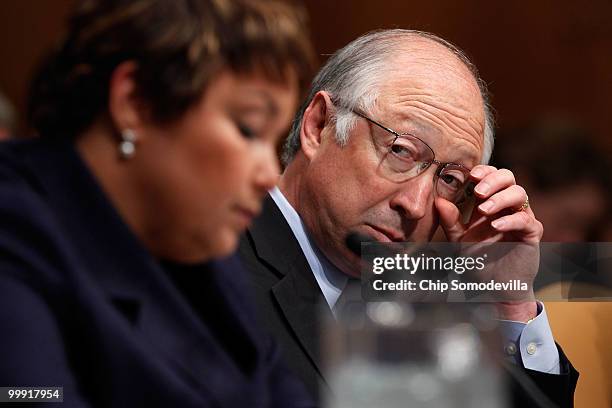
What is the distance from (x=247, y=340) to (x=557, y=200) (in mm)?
1909

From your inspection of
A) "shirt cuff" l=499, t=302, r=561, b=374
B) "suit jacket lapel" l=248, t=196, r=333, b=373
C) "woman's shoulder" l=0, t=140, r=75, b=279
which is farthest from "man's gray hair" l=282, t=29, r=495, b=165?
"woman's shoulder" l=0, t=140, r=75, b=279

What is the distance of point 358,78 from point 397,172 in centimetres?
20

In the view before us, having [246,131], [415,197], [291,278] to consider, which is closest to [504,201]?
[415,197]

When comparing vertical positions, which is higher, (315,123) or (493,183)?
(315,123)

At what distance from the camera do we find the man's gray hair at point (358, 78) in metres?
1.90

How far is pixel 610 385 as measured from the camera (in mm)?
1828

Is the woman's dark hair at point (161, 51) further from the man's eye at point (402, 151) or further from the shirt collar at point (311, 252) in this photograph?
the man's eye at point (402, 151)

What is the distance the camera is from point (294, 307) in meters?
1.52

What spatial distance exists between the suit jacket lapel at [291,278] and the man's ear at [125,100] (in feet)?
1.74

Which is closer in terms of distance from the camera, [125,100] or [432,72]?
[125,100]

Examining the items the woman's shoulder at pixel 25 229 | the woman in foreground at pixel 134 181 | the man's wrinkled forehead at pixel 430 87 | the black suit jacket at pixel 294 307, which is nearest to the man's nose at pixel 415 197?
the man's wrinkled forehead at pixel 430 87

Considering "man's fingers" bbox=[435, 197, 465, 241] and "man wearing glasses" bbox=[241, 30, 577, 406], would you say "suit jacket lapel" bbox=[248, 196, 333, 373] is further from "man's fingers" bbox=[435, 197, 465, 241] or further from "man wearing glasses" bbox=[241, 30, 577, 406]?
"man's fingers" bbox=[435, 197, 465, 241]

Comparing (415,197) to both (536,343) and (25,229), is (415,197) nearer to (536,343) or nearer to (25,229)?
(536,343)

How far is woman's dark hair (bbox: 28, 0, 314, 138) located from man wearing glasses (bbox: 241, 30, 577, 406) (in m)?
0.72
